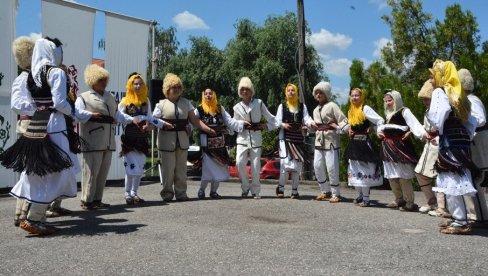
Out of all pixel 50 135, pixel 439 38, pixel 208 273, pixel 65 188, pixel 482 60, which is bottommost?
pixel 208 273

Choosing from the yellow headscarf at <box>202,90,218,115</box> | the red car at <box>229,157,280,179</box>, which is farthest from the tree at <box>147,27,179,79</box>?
the yellow headscarf at <box>202,90,218,115</box>

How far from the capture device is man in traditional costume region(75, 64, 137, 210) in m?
7.29

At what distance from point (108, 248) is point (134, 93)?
361 cm

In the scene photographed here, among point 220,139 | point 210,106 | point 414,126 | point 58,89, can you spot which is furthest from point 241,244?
point 210,106

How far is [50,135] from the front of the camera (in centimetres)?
559

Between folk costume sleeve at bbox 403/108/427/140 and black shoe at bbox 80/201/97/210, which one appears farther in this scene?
black shoe at bbox 80/201/97/210

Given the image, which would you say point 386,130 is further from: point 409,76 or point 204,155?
point 409,76

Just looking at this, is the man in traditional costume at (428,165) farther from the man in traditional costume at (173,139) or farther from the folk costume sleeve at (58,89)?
the folk costume sleeve at (58,89)

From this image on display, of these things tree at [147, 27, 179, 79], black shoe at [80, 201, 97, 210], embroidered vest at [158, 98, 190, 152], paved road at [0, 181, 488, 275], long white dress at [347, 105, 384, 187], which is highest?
tree at [147, 27, 179, 79]

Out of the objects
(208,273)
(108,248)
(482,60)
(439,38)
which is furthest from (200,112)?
(439,38)

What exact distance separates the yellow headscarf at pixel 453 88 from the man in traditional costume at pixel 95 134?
440cm

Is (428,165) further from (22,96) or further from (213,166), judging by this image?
(22,96)

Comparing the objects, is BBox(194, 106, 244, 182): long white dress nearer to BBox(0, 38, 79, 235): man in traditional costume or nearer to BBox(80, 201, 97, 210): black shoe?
BBox(80, 201, 97, 210): black shoe

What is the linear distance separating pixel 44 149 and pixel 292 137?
4481mm
